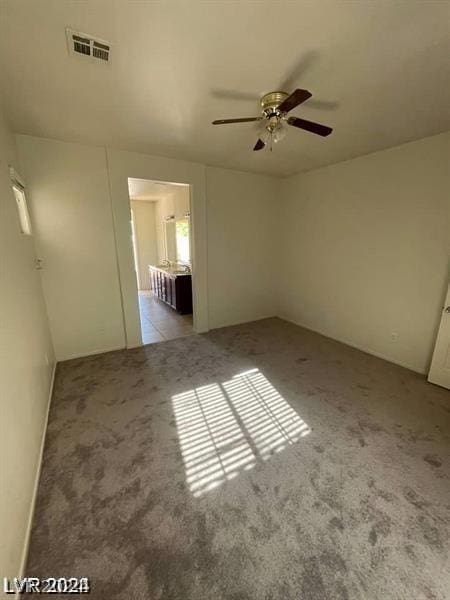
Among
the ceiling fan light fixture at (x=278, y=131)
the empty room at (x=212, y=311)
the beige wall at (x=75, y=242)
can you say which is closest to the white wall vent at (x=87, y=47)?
the empty room at (x=212, y=311)

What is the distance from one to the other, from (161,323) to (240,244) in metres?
2.04

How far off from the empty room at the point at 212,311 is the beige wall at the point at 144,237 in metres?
3.83

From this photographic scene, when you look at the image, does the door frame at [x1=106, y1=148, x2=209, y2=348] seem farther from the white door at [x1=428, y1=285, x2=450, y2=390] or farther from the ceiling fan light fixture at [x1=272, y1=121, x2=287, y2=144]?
the white door at [x1=428, y1=285, x2=450, y2=390]

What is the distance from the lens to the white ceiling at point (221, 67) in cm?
122

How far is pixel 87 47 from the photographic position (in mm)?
1424

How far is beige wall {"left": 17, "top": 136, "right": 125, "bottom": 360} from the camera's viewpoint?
109 inches

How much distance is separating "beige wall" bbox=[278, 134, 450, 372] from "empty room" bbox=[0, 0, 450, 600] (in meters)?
0.03

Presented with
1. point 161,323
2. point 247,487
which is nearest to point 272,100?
point 247,487

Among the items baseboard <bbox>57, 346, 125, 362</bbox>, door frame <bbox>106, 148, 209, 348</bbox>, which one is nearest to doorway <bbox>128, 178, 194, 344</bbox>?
door frame <bbox>106, 148, 209, 348</bbox>

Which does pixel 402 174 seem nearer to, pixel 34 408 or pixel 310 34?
pixel 310 34

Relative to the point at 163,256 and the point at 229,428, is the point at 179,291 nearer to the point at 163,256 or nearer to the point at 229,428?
the point at 163,256

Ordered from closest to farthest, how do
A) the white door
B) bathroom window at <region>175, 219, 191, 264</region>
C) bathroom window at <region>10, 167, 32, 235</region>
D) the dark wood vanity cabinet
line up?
bathroom window at <region>10, 167, 32, 235</region> → the white door → the dark wood vanity cabinet → bathroom window at <region>175, 219, 191, 264</region>

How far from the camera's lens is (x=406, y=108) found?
6.70 ft

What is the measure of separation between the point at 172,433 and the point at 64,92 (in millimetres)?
2767
